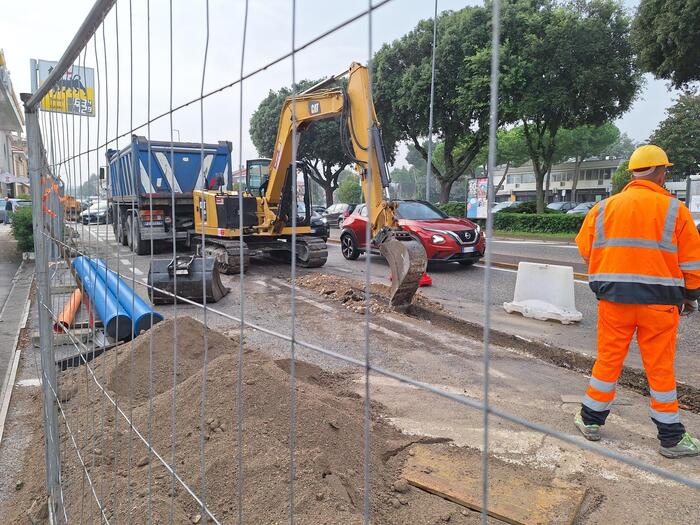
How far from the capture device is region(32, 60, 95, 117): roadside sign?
265cm

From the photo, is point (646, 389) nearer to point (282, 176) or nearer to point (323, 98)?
point (323, 98)

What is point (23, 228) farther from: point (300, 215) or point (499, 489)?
point (499, 489)

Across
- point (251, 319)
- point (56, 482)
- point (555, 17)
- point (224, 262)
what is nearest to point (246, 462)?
point (56, 482)

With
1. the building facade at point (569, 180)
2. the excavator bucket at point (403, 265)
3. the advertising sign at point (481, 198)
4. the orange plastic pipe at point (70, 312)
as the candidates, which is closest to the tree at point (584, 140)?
the building facade at point (569, 180)

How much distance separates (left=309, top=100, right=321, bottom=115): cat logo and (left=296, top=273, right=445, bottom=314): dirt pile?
2.77 m

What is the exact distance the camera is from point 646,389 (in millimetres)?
4730

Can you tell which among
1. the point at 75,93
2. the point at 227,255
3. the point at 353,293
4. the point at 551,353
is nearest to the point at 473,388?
the point at 551,353

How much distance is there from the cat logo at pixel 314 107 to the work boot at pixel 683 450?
6142 millimetres

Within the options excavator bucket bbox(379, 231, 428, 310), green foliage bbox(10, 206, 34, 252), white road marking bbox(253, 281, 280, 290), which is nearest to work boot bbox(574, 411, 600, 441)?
excavator bucket bbox(379, 231, 428, 310)

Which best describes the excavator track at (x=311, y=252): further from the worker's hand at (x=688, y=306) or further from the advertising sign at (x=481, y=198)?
the worker's hand at (x=688, y=306)

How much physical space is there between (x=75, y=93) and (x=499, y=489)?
2.98m

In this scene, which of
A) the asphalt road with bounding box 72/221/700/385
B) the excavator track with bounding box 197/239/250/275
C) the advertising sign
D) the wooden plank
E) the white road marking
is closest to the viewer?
the advertising sign

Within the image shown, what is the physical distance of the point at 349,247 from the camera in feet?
44.4

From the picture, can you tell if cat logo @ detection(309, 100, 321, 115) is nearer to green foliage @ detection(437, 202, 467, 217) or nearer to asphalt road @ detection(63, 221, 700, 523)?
asphalt road @ detection(63, 221, 700, 523)
